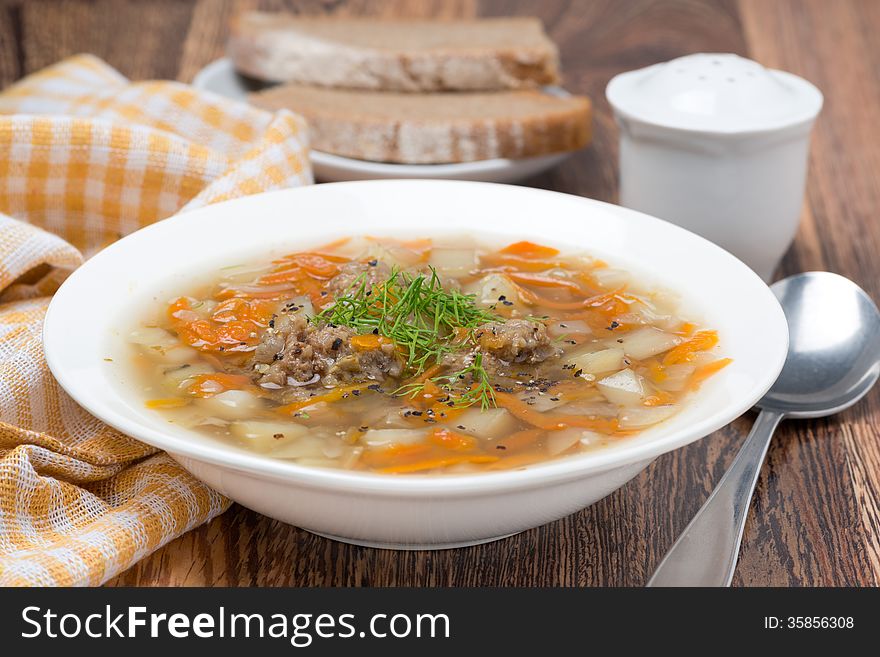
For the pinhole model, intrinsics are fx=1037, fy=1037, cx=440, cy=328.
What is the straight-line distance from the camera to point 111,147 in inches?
135

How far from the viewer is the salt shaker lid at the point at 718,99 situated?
134 inches

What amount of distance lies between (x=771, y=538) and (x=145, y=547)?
56.3 inches

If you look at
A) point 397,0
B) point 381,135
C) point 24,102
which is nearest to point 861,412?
point 381,135

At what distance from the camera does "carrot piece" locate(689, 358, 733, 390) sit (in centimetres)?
238

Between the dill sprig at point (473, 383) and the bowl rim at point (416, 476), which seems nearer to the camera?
the bowl rim at point (416, 476)

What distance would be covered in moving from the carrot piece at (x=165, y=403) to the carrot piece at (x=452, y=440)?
58 centimetres

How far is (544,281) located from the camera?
2967mm

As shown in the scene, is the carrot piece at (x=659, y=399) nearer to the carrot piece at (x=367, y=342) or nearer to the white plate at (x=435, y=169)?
the carrot piece at (x=367, y=342)

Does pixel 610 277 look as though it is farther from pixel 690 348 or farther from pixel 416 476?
pixel 416 476

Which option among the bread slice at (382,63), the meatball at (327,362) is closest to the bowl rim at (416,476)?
the meatball at (327,362)

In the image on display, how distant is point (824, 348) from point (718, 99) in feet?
3.10

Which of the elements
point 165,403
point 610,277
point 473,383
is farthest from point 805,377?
point 165,403

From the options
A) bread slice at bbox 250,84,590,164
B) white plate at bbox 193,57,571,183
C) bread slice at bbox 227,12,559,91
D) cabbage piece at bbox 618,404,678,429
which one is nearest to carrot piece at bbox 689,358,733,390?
cabbage piece at bbox 618,404,678,429

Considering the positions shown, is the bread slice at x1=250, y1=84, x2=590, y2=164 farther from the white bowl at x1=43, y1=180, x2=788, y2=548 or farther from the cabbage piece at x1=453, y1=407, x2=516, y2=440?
the cabbage piece at x1=453, y1=407, x2=516, y2=440
